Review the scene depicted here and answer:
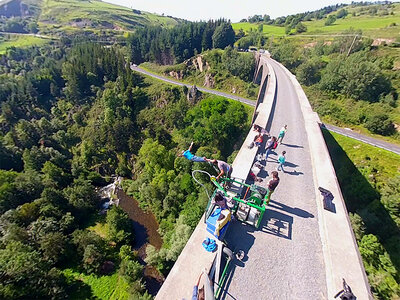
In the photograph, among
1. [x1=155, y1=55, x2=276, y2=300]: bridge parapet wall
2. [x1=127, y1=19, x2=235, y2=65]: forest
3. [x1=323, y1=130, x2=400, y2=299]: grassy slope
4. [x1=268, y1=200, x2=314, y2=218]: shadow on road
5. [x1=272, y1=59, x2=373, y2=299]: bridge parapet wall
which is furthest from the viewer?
[x1=127, y1=19, x2=235, y2=65]: forest

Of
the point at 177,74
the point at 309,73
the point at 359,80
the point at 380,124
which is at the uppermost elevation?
the point at 359,80

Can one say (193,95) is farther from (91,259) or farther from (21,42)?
(21,42)

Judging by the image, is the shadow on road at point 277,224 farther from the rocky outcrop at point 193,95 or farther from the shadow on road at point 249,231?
the rocky outcrop at point 193,95

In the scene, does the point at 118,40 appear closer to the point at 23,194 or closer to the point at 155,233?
the point at 23,194

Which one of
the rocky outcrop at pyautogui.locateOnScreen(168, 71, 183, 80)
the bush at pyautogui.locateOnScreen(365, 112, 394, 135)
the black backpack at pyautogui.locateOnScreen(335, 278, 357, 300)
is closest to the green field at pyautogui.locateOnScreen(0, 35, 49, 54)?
the rocky outcrop at pyautogui.locateOnScreen(168, 71, 183, 80)

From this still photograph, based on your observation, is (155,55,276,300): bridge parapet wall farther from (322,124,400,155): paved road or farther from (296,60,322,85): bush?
(296,60,322,85): bush

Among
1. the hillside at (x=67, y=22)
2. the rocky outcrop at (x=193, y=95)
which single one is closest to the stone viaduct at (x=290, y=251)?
the rocky outcrop at (x=193, y=95)

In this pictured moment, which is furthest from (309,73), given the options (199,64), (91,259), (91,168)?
(91,168)
